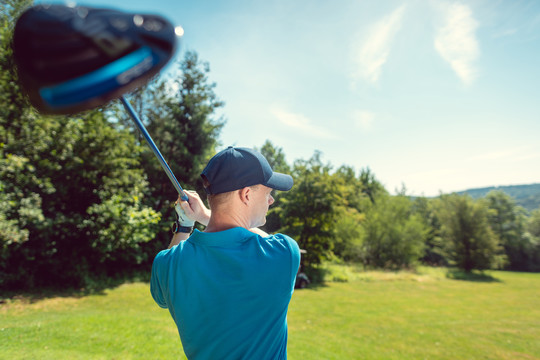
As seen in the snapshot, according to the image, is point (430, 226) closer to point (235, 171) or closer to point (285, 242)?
point (285, 242)

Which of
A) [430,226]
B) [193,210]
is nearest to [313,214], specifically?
[193,210]

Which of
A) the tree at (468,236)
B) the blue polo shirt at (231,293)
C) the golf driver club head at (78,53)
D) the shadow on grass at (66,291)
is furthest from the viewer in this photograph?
the tree at (468,236)

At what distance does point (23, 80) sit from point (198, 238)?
1055 mm

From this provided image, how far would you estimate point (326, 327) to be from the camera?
1061 cm

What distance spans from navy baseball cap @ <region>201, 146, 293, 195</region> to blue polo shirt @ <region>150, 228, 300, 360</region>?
30 centimetres

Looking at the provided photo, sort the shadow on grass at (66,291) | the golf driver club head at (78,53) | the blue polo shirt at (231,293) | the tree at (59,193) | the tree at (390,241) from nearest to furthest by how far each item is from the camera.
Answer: the golf driver club head at (78,53) → the blue polo shirt at (231,293) → the tree at (59,193) → the shadow on grass at (66,291) → the tree at (390,241)

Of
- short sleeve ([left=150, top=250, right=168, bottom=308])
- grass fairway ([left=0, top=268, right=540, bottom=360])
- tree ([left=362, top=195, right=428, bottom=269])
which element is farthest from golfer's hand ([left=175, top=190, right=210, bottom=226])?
tree ([left=362, top=195, right=428, bottom=269])

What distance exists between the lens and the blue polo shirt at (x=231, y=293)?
1.42 metres

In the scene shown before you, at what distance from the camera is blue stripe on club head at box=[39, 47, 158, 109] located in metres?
0.88

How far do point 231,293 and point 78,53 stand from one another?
1.22 metres

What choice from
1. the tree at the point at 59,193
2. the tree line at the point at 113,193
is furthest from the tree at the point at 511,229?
the tree at the point at 59,193

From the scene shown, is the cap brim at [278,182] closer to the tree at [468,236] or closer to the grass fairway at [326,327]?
the grass fairway at [326,327]

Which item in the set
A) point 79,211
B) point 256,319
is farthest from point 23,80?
point 79,211

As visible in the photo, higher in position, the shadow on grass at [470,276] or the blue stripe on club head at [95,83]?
the blue stripe on club head at [95,83]
